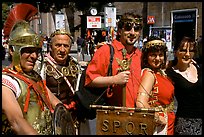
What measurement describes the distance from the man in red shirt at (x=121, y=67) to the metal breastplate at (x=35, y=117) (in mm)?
570

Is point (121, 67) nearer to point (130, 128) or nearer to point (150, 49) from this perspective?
point (150, 49)

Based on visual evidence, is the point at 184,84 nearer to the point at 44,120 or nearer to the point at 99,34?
the point at 44,120

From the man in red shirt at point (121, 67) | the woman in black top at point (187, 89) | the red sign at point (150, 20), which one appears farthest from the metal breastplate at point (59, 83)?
the red sign at point (150, 20)

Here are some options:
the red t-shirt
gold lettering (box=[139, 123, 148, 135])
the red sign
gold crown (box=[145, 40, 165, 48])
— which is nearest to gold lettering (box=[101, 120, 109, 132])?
gold lettering (box=[139, 123, 148, 135])

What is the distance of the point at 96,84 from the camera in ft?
11.1

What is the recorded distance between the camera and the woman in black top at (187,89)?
3.46 meters

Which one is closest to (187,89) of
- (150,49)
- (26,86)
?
(150,49)

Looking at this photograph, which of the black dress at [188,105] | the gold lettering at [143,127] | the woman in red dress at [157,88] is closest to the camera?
the gold lettering at [143,127]

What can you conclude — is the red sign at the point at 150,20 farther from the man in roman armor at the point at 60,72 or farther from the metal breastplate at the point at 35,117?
the metal breastplate at the point at 35,117

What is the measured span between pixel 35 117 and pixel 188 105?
52.3 inches

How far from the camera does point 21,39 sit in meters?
2.99

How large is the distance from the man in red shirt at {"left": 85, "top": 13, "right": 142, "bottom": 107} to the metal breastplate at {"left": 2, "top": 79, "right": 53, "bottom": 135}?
57cm

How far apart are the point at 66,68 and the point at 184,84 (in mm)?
1226

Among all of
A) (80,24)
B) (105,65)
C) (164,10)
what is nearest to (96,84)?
(105,65)
